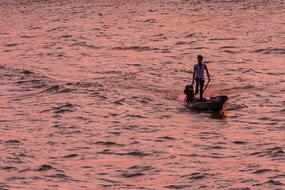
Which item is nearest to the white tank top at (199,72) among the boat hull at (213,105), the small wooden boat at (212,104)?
the small wooden boat at (212,104)

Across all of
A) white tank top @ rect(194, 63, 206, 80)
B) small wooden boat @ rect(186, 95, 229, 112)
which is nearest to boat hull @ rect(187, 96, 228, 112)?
small wooden boat @ rect(186, 95, 229, 112)

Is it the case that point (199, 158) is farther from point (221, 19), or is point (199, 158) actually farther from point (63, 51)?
point (221, 19)

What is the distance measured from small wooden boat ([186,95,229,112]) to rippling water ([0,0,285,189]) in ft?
1.15

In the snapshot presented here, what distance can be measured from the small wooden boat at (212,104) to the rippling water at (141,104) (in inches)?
13.8

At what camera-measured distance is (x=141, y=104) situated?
110 ft

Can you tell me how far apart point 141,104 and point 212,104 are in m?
4.06

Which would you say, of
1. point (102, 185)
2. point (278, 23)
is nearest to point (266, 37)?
point (278, 23)

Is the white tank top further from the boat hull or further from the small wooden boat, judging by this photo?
the boat hull

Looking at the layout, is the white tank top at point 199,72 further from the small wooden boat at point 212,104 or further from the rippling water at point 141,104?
the rippling water at point 141,104

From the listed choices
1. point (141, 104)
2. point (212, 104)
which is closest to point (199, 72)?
point (212, 104)

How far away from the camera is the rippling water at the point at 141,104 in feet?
77.8

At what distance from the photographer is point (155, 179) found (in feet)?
75.2

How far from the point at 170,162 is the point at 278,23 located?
1435 inches

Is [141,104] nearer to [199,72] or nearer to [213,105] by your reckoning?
[199,72]
